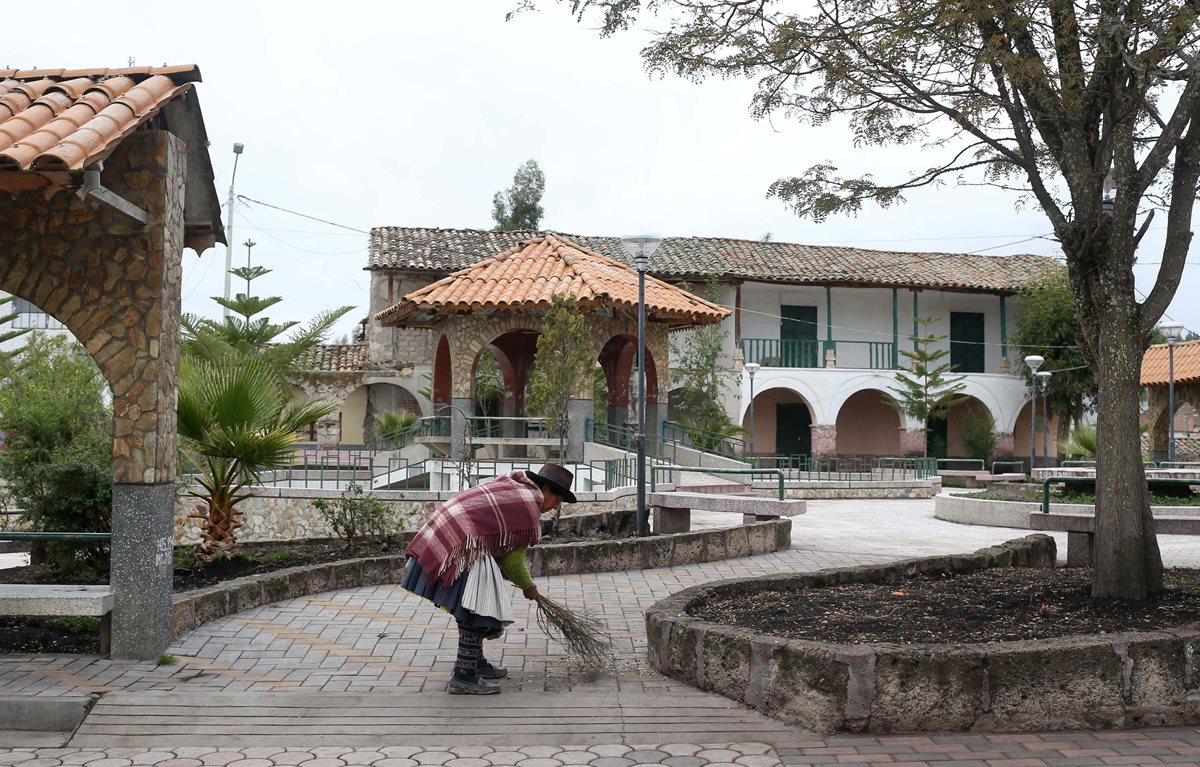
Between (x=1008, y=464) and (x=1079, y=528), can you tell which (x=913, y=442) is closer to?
(x=1008, y=464)

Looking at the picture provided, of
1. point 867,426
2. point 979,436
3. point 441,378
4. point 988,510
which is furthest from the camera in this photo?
point 867,426

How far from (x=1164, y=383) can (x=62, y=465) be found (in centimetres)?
2836

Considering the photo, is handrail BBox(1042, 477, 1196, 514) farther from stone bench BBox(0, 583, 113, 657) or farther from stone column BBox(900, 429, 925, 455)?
stone column BBox(900, 429, 925, 455)

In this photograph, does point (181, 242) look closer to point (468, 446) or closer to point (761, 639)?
point (761, 639)

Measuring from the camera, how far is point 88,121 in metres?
6.06

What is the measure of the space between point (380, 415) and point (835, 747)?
27.3 meters

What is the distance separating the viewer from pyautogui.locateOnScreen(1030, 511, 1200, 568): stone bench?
9.05 meters

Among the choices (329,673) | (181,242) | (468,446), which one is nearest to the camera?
(329,673)

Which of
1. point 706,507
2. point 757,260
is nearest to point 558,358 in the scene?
point 706,507

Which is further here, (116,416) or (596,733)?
(116,416)

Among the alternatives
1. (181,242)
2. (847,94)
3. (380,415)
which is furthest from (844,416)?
(181,242)

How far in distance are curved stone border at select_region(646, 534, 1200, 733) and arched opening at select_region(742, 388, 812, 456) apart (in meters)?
28.7

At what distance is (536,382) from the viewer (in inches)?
634

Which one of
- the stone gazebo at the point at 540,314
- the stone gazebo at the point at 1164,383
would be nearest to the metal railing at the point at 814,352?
the stone gazebo at the point at 1164,383
